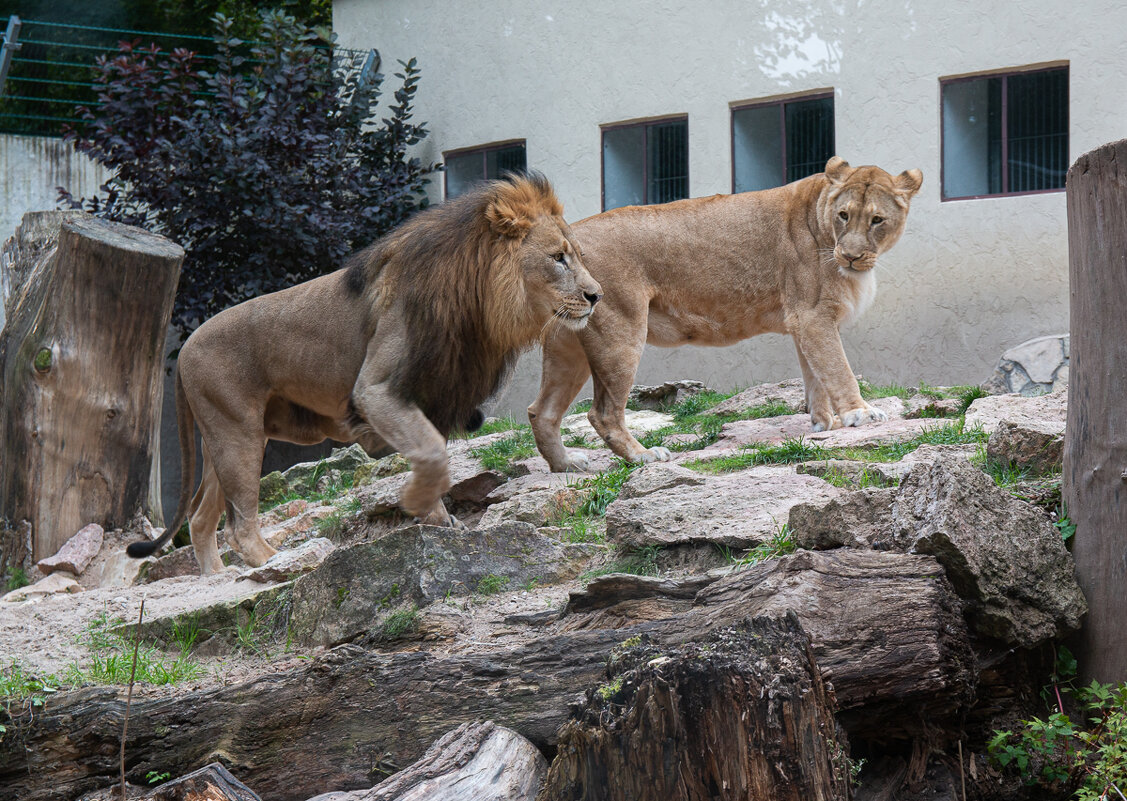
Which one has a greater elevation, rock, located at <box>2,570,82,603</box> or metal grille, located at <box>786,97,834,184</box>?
metal grille, located at <box>786,97,834,184</box>

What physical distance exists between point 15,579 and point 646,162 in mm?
7843

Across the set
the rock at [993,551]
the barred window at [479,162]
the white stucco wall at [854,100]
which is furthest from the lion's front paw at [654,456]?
the barred window at [479,162]

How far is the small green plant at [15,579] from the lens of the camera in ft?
24.2

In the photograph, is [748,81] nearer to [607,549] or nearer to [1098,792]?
[607,549]

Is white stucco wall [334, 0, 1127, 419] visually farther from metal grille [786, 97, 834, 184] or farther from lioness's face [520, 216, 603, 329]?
lioness's face [520, 216, 603, 329]

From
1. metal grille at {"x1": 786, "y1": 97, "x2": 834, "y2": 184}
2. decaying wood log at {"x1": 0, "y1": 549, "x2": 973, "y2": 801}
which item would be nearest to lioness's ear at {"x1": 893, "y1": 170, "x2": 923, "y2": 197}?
metal grille at {"x1": 786, "y1": 97, "x2": 834, "y2": 184}

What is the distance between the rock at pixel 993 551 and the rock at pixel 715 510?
0.78 metres

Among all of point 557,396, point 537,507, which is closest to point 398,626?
point 537,507

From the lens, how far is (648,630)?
3520 millimetres

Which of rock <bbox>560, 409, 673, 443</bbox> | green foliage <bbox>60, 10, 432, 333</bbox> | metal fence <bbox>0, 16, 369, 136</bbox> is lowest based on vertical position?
rock <bbox>560, 409, 673, 443</bbox>

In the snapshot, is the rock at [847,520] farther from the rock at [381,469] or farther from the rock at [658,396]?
the rock at [658,396]

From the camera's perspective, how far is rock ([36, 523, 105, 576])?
733 cm

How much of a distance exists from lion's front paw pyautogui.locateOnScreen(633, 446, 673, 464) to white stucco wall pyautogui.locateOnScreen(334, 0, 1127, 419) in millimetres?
4842

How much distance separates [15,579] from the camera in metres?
7.41
